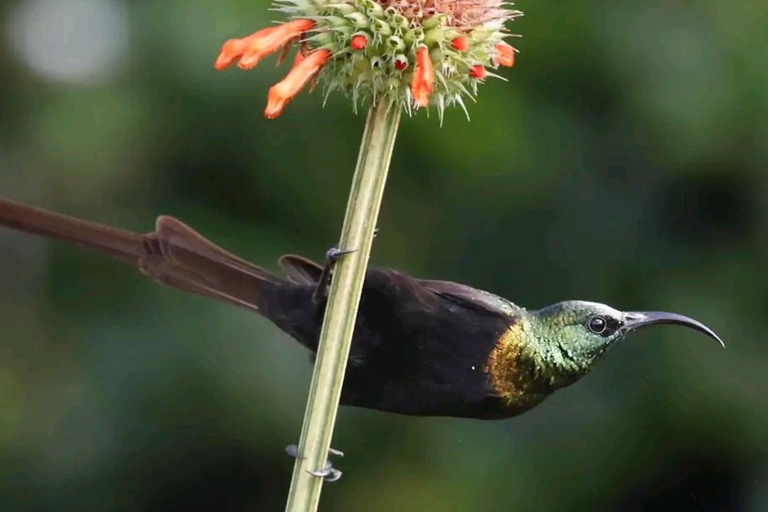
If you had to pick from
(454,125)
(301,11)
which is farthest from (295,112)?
(301,11)

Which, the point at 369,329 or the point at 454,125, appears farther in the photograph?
the point at 454,125

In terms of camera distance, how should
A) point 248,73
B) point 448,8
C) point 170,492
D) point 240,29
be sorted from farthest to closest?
point 170,492 → point 248,73 → point 240,29 → point 448,8

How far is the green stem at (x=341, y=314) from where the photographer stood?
799 mm

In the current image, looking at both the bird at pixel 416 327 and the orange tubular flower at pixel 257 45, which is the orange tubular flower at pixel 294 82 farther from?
the bird at pixel 416 327

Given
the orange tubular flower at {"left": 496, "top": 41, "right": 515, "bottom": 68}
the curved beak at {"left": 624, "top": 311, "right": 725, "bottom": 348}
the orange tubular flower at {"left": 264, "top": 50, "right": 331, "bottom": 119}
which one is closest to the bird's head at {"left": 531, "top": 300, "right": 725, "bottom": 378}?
the curved beak at {"left": 624, "top": 311, "right": 725, "bottom": 348}

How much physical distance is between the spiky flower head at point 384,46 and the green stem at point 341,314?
0.07 m

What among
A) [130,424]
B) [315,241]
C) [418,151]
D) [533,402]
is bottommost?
[533,402]

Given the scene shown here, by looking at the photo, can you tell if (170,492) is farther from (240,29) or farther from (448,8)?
(448,8)

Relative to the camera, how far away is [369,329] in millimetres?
1248

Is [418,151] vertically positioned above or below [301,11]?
above

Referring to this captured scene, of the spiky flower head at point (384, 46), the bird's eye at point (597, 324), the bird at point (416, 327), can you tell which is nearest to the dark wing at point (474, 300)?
the bird at point (416, 327)

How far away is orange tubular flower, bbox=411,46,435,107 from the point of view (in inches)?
32.3

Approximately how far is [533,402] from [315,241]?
3.22 feet

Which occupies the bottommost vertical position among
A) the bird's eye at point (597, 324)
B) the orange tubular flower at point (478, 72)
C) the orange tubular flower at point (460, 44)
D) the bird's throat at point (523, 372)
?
the bird's throat at point (523, 372)
